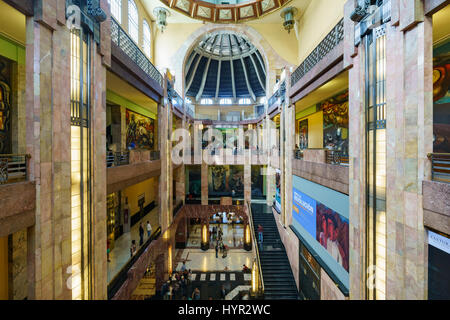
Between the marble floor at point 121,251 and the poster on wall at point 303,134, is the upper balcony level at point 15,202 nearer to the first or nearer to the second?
the marble floor at point 121,251

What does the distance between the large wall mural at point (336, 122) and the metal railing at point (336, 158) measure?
214 cm

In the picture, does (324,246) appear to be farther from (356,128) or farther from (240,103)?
(240,103)

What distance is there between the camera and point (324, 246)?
8.53 metres

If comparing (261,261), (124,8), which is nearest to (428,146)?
(261,261)

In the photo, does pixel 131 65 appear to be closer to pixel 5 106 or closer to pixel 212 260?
pixel 5 106

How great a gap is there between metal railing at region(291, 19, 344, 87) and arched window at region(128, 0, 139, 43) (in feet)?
34.1

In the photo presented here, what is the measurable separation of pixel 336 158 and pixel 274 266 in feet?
25.2

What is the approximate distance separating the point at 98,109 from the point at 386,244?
8354mm

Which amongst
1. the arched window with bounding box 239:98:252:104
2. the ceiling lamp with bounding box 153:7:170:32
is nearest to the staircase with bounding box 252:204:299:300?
the ceiling lamp with bounding box 153:7:170:32

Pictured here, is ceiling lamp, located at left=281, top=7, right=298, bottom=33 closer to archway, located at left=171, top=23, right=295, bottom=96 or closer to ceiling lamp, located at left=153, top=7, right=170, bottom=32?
archway, located at left=171, top=23, right=295, bottom=96

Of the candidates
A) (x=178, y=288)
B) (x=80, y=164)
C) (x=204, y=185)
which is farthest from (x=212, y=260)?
(x=80, y=164)

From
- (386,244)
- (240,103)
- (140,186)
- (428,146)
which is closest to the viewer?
(428,146)

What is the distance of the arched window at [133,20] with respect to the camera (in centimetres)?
1343

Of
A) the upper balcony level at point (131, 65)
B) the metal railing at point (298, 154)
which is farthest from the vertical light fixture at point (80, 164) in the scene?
the metal railing at point (298, 154)
